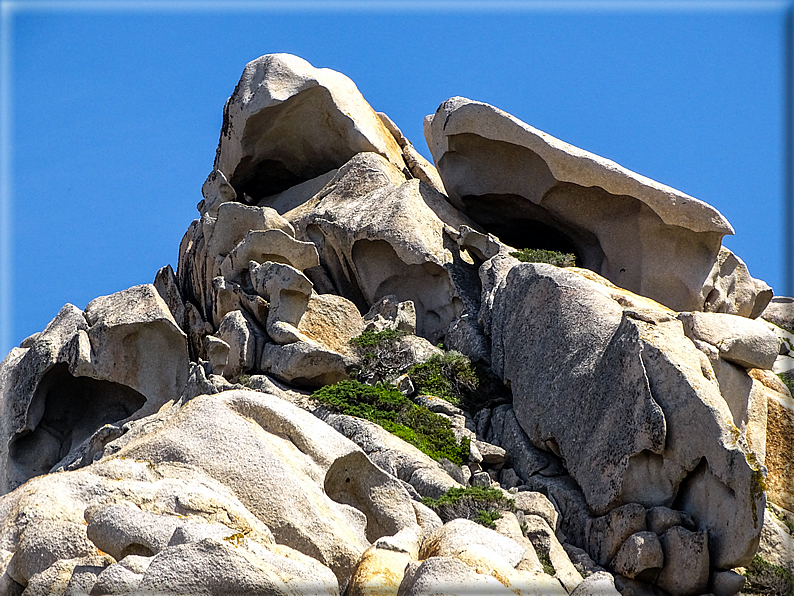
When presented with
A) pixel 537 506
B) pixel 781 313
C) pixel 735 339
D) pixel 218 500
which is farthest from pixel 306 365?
pixel 781 313

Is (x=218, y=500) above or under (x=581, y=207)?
under

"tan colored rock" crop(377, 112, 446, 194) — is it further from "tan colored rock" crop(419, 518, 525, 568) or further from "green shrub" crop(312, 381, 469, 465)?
"tan colored rock" crop(419, 518, 525, 568)

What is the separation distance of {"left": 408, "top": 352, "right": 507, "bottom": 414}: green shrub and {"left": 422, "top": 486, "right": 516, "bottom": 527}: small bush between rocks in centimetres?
566

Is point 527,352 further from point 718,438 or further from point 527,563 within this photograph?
point 527,563

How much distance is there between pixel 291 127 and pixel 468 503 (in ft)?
66.9

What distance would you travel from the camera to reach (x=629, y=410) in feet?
70.2

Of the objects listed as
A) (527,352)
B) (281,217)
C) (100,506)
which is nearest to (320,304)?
(281,217)

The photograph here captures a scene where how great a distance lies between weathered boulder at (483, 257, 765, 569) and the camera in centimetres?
1961

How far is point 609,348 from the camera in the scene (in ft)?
74.3

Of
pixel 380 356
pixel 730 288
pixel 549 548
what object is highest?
pixel 730 288

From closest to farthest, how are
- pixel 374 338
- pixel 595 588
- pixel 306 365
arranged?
pixel 595 588 < pixel 306 365 < pixel 374 338

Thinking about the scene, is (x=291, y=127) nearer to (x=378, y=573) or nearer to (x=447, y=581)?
(x=378, y=573)

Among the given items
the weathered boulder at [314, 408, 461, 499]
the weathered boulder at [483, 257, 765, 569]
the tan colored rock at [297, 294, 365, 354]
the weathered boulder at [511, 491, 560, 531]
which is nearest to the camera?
the weathered boulder at [483, 257, 765, 569]

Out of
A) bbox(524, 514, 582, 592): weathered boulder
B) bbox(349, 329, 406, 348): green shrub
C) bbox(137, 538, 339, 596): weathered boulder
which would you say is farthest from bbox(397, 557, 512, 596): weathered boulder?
bbox(349, 329, 406, 348): green shrub
